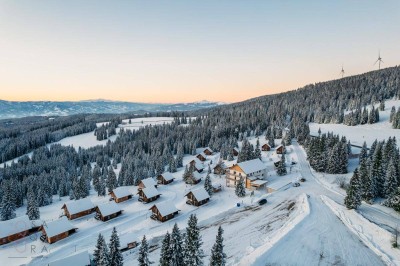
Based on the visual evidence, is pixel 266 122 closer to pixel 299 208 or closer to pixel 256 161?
pixel 256 161

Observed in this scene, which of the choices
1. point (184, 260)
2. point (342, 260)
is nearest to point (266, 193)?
point (342, 260)

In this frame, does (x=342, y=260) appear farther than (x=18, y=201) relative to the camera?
No

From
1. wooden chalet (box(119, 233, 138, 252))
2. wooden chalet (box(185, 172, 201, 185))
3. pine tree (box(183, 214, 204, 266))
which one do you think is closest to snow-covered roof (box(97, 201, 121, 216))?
wooden chalet (box(119, 233, 138, 252))

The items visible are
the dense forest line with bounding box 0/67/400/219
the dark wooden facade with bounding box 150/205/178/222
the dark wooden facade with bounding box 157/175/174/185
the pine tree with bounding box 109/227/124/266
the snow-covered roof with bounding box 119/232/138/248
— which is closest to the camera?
the pine tree with bounding box 109/227/124/266

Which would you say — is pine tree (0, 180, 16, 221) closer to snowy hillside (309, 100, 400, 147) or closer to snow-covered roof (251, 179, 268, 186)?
snow-covered roof (251, 179, 268, 186)

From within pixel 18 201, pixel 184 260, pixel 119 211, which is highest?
pixel 184 260

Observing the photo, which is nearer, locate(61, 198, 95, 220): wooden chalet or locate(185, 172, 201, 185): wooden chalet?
locate(61, 198, 95, 220): wooden chalet
